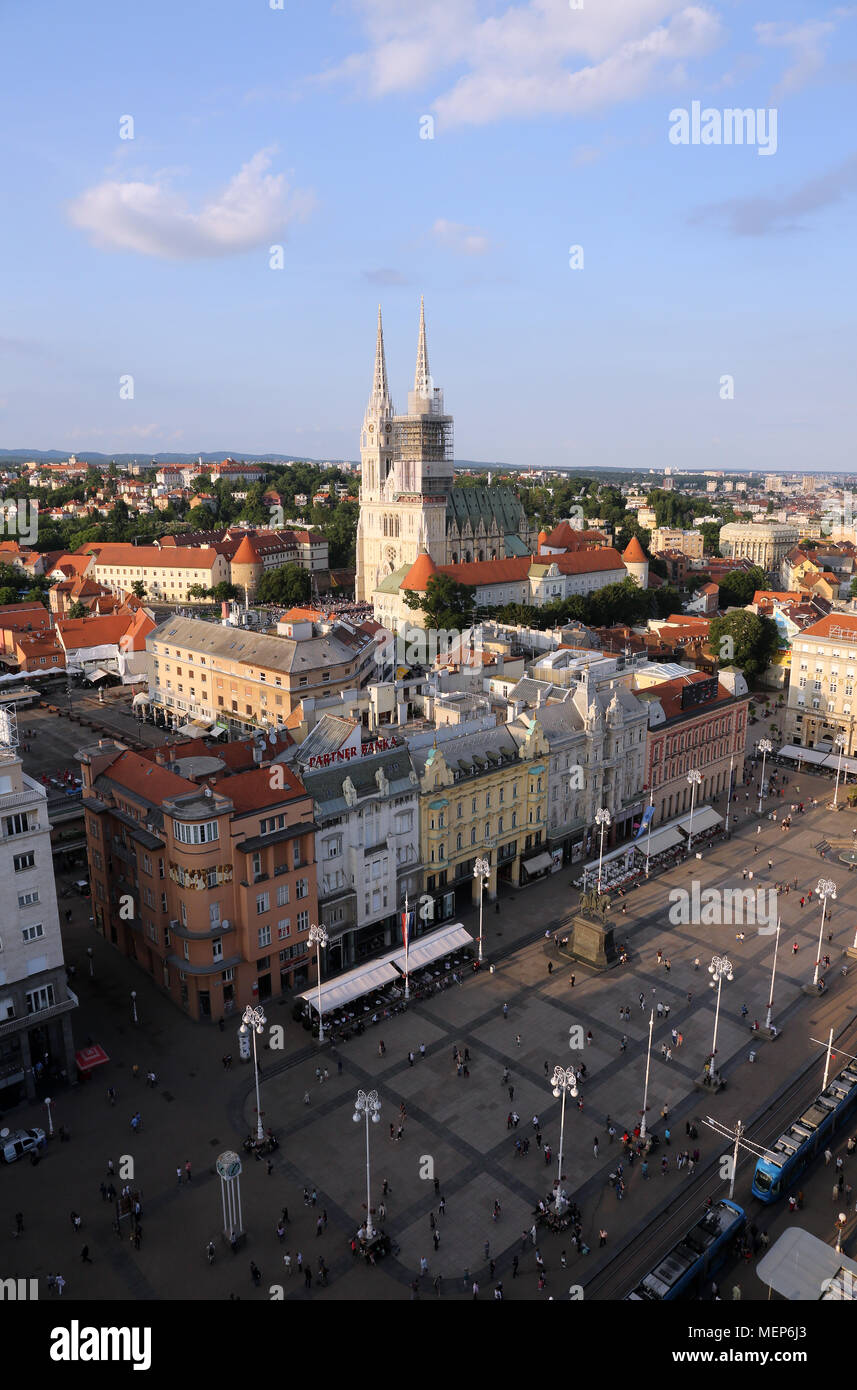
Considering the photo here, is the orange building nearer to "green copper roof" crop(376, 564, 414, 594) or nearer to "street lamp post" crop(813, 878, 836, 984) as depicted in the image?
"street lamp post" crop(813, 878, 836, 984)

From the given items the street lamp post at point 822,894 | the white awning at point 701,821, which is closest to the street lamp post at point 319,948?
the street lamp post at point 822,894

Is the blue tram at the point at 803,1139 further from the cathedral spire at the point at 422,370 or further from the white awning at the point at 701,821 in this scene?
the cathedral spire at the point at 422,370

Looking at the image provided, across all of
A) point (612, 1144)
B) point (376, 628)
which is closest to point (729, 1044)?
point (612, 1144)

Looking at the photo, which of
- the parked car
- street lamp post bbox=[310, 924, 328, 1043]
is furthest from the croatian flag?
the parked car

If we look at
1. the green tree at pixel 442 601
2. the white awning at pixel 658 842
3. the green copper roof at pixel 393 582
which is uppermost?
the green copper roof at pixel 393 582

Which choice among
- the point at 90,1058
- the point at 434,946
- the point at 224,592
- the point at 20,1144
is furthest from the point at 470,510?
the point at 20,1144

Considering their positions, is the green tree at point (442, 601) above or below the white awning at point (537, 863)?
above
